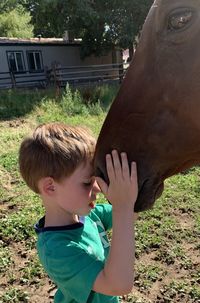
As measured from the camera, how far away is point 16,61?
24703 mm

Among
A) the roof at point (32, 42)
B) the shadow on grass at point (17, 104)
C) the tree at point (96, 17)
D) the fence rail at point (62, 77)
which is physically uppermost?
the tree at point (96, 17)

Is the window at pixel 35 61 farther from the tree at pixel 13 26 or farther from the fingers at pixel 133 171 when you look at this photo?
the fingers at pixel 133 171

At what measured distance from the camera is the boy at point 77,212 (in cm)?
155

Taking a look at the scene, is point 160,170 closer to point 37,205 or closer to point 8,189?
point 37,205

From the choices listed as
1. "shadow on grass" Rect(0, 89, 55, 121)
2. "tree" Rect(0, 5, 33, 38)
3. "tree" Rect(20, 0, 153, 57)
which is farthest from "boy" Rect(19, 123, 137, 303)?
"tree" Rect(0, 5, 33, 38)

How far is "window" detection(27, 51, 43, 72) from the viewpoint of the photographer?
83.2 feet

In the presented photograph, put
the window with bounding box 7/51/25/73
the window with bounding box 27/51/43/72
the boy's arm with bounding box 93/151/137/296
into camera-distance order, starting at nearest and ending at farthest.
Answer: the boy's arm with bounding box 93/151/137/296 → the window with bounding box 7/51/25/73 → the window with bounding box 27/51/43/72

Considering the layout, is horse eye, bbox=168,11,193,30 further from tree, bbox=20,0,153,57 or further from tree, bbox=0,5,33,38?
tree, bbox=0,5,33,38

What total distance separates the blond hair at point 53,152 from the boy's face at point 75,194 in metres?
0.03

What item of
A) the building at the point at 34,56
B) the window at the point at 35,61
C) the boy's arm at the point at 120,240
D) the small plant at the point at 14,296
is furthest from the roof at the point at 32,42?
the boy's arm at the point at 120,240

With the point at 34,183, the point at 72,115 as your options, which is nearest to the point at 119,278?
the point at 34,183

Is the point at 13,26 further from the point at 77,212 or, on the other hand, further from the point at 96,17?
the point at 77,212

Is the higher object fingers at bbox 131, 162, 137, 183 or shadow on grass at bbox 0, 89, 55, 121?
fingers at bbox 131, 162, 137, 183

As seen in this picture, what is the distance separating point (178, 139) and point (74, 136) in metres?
0.46
